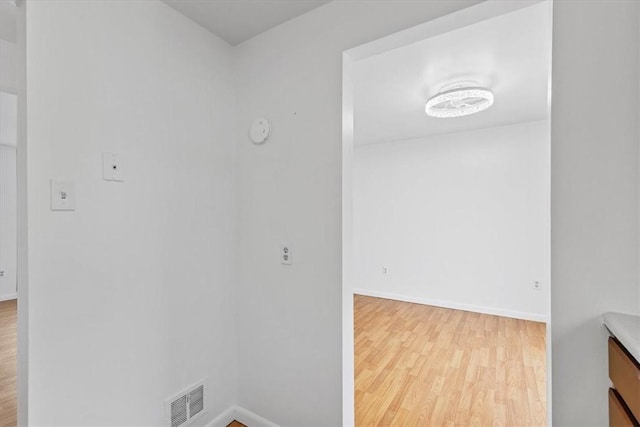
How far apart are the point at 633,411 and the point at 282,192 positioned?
4.99 ft

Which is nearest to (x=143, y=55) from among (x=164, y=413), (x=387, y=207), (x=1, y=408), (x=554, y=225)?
(x=164, y=413)

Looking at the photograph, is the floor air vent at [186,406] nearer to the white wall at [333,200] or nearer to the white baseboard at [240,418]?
the white baseboard at [240,418]

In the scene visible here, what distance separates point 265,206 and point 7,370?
2.66m

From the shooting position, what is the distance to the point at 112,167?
1271 millimetres

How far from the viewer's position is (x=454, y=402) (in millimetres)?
1999

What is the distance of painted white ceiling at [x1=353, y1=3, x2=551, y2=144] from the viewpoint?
175 cm

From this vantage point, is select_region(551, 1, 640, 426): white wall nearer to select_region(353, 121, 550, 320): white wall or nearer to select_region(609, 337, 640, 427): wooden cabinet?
select_region(609, 337, 640, 427): wooden cabinet

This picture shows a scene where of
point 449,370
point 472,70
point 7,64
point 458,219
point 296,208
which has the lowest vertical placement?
point 449,370

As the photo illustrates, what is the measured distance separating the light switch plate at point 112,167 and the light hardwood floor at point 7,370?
1.79 meters

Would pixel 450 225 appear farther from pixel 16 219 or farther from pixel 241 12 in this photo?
pixel 16 219

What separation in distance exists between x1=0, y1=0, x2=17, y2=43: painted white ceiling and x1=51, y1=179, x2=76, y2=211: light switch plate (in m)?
0.98

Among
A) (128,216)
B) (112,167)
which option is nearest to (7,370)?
(128,216)

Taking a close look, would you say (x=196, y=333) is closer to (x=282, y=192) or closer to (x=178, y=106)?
(x=282, y=192)

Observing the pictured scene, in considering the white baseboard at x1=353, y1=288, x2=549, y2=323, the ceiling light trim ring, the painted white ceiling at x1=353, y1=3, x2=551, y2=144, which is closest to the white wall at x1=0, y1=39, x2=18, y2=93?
the painted white ceiling at x1=353, y1=3, x2=551, y2=144
